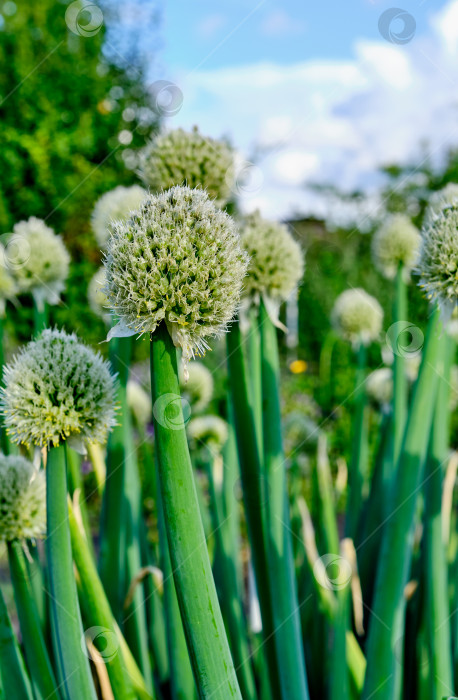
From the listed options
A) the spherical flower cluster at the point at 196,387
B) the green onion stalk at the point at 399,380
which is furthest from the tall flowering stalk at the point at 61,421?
the spherical flower cluster at the point at 196,387

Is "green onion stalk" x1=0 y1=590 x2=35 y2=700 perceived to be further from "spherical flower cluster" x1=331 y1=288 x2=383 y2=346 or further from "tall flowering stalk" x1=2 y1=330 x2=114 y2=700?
"spherical flower cluster" x1=331 y1=288 x2=383 y2=346

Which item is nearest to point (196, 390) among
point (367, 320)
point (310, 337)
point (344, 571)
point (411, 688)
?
point (367, 320)

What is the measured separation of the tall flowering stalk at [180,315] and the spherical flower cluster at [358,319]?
5.40 ft

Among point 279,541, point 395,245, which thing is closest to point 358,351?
point 395,245

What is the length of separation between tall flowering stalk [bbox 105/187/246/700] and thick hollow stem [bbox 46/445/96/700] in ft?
0.69

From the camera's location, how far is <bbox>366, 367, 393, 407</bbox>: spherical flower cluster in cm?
242

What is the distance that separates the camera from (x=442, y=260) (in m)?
1.02

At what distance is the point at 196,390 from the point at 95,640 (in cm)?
139

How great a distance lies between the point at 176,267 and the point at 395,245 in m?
1.40

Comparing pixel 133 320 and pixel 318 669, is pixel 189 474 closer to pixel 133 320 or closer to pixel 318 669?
pixel 133 320

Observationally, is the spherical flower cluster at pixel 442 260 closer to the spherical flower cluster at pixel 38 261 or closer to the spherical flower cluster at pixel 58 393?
the spherical flower cluster at pixel 58 393

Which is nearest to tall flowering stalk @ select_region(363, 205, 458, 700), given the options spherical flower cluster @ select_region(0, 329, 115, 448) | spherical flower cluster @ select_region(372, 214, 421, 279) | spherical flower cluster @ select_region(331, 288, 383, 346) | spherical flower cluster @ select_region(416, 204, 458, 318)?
spherical flower cluster @ select_region(416, 204, 458, 318)

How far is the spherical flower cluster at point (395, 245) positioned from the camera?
1.89m

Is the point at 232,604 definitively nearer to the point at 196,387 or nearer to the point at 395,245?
the point at 196,387
